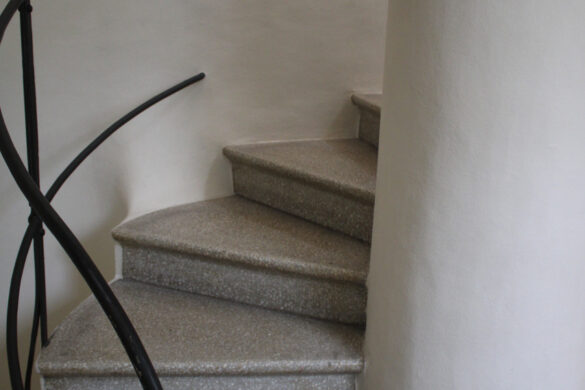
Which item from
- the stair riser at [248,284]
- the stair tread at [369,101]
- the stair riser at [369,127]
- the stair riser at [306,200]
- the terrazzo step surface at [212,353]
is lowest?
the terrazzo step surface at [212,353]

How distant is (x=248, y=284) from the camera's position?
180 centimetres

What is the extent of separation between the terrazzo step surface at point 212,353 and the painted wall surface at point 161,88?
589mm

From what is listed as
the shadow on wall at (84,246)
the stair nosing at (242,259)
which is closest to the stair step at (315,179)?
the stair nosing at (242,259)

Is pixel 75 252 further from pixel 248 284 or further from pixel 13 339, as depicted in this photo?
pixel 248 284

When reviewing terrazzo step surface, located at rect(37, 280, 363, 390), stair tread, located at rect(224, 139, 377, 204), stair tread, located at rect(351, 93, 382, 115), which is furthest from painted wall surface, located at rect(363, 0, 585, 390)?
stair tread, located at rect(351, 93, 382, 115)

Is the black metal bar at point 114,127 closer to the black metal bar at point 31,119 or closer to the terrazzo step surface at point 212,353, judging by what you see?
the black metal bar at point 31,119

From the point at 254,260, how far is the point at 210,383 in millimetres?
389

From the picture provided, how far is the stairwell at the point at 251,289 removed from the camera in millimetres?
1541

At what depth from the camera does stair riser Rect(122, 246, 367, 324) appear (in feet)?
5.52

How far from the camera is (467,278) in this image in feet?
3.98

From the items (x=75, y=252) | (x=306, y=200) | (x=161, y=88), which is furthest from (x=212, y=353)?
(x=161, y=88)

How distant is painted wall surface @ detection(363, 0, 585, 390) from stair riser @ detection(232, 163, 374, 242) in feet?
1.55

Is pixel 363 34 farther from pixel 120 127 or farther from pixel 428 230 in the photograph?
pixel 428 230

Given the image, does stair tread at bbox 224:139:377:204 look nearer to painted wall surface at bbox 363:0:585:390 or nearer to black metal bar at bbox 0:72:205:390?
black metal bar at bbox 0:72:205:390
